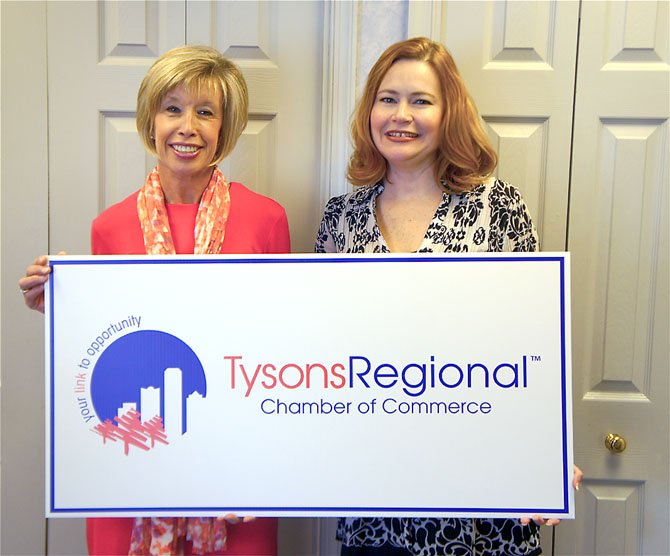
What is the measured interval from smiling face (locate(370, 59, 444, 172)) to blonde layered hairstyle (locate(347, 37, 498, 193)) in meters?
0.02

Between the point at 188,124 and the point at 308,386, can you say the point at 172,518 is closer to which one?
the point at 308,386

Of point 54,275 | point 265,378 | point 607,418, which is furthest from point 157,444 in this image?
point 607,418

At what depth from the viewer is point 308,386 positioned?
3.86 feet

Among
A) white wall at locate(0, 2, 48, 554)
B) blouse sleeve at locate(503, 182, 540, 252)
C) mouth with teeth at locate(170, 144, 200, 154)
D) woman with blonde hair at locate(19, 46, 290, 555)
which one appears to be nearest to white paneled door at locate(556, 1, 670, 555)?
blouse sleeve at locate(503, 182, 540, 252)

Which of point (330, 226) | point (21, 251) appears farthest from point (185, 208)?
point (21, 251)

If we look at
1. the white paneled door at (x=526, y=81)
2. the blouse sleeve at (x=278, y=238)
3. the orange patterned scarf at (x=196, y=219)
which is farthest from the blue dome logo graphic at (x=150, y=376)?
the white paneled door at (x=526, y=81)

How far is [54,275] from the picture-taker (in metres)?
1.17

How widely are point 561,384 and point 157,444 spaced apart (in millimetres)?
745

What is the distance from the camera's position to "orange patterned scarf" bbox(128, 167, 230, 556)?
48.3 inches

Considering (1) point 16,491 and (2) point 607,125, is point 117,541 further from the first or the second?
(2) point 607,125

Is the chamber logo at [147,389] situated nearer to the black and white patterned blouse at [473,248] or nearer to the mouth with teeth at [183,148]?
the mouth with teeth at [183,148]

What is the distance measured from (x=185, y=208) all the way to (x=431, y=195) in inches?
19.7

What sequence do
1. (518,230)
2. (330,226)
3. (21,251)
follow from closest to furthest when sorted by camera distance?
(518,230), (330,226), (21,251)

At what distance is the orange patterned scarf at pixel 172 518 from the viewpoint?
4.03 ft
